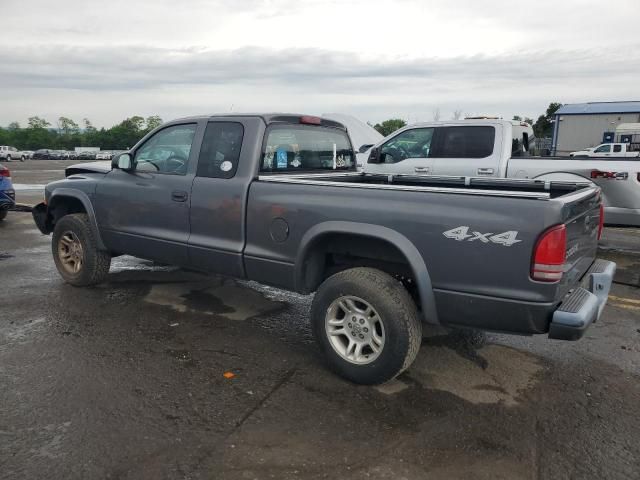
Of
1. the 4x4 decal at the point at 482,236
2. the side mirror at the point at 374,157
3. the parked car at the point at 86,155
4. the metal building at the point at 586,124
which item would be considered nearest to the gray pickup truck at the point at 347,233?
the 4x4 decal at the point at 482,236

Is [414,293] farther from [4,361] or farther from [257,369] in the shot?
[4,361]

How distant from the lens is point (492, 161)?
7.90 meters

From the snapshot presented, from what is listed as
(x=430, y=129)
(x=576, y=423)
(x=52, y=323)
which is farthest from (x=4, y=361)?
(x=430, y=129)

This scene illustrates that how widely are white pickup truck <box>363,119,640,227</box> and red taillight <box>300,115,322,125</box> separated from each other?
2.12 meters

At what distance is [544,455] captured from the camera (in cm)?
281

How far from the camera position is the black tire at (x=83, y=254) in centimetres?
550

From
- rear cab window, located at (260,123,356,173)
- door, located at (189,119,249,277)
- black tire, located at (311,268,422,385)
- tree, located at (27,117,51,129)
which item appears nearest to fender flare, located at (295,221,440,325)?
black tire, located at (311,268,422,385)

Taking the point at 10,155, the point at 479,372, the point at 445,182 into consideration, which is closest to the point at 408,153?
the point at 445,182

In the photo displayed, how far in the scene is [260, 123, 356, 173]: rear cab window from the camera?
4.42 meters

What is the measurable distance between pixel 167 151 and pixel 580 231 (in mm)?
3557

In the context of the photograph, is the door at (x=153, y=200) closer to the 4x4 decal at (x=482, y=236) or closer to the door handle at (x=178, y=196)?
the door handle at (x=178, y=196)

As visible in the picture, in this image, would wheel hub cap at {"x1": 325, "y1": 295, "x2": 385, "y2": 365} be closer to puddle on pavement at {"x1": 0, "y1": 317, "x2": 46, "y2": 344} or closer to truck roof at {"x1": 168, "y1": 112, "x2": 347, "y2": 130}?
truck roof at {"x1": 168, "y1": 112, "x2": 347, "y2": 130}

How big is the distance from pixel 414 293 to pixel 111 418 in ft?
7.12

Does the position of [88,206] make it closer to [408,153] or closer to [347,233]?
[347,233]
